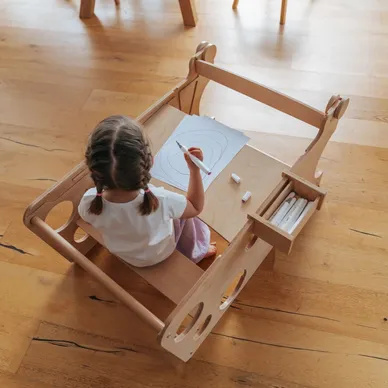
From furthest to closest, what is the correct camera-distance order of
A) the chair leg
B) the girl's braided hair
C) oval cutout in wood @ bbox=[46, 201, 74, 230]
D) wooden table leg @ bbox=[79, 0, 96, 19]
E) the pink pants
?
wooden table leg @ bbox=[79, 0, 96, 19]
the chair leg
oval cutout in wood @ bbox=[46, 201, 74, 230]
the pink pants
the girl's braided hair

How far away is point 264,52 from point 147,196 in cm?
121

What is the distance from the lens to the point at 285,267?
1.24 metres

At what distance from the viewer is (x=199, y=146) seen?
1194 mm

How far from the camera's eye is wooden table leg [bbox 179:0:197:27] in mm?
1856

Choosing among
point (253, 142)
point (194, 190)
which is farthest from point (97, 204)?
point (253, 142)

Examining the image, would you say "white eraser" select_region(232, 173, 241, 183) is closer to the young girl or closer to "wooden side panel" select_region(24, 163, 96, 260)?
the young girl

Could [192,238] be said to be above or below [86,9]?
below

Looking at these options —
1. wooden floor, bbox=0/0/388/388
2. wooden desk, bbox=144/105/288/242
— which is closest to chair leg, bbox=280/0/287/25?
wooden floor, bbox=0/0/388/388

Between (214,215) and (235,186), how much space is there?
10 cm

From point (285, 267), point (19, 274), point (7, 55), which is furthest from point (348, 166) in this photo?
point (7, 55)

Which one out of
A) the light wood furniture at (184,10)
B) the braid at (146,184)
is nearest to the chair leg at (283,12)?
Answer: the light wood furniture at (184,10)

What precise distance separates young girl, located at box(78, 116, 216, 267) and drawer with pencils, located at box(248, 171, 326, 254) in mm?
158

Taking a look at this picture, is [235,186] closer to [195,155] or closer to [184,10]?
[195,155]

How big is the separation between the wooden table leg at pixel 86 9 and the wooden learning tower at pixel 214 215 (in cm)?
105
